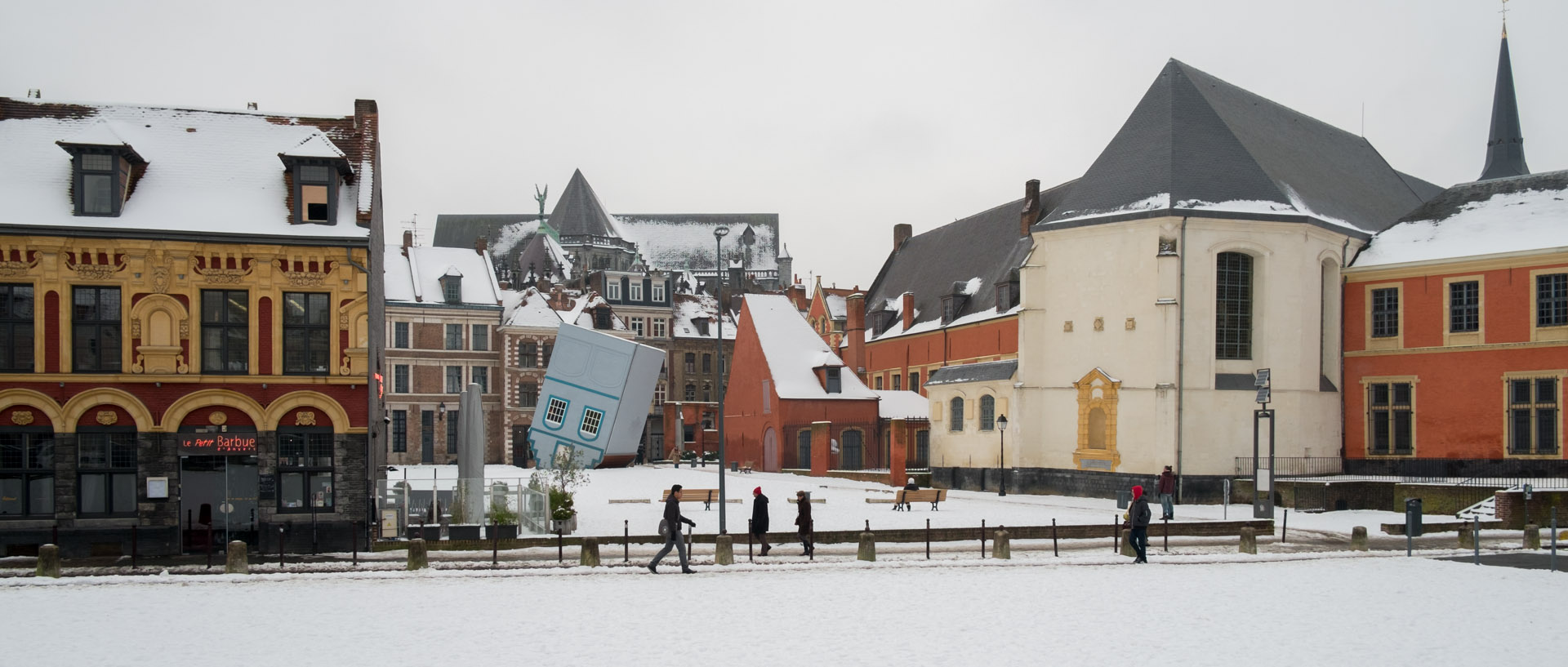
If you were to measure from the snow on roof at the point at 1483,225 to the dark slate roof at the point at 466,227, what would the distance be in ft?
299

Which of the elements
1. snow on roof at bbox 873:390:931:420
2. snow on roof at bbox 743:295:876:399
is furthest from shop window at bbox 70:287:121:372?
snow on roof at bbox 873:390:931:420

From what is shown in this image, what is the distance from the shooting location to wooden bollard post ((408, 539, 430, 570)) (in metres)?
21.4

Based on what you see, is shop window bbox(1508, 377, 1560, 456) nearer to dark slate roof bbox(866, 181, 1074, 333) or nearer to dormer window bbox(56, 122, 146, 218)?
dark slate roof bbox(866, 181, 1074, 333)

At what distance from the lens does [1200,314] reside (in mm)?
38375

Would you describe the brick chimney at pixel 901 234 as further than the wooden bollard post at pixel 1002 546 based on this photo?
Yes

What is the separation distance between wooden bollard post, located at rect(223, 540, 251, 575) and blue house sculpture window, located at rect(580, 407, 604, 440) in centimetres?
3477

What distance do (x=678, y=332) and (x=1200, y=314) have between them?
168ft

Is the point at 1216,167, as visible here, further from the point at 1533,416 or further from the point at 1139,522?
the point at 1139,522

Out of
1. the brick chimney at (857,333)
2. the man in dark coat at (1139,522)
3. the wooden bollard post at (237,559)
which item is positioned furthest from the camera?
the brick chimney at (857,333)

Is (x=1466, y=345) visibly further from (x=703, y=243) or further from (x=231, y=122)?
(x=703, y=243)

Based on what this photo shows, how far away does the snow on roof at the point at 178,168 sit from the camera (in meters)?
24.6

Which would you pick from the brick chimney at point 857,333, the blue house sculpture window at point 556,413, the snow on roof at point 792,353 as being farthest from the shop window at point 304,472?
the brick chimney at point 857,333

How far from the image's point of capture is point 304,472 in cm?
2498

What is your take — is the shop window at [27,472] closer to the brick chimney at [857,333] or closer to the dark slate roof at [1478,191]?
the dark slate roof at [1478,191]
